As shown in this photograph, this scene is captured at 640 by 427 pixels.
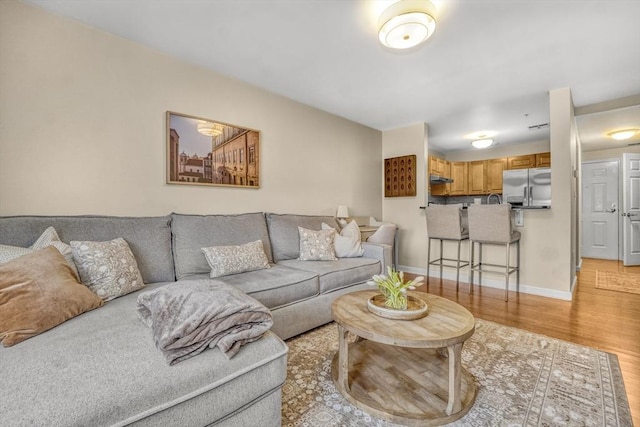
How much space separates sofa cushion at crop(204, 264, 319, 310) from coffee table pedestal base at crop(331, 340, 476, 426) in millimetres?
545

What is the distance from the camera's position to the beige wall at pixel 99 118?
1939 millimetres

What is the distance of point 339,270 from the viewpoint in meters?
2.58

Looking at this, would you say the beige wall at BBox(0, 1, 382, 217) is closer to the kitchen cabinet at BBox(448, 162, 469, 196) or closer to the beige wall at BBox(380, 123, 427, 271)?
the beige wall at BBox(380, 123, 427, 271)

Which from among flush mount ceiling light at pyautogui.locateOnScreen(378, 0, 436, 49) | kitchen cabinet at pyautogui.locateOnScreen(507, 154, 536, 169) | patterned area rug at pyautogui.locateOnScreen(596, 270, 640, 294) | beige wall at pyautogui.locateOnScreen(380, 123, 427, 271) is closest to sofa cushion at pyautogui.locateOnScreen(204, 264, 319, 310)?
flush mount ceiling light at pyautogui.locateOnScreen(378, 0, 436, 49)

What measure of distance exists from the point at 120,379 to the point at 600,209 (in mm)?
7983

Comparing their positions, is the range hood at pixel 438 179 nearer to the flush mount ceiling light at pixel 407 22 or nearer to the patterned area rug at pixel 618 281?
the patterned area rug at pixel 618 281

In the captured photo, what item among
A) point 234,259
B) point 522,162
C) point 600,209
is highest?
point 522,162

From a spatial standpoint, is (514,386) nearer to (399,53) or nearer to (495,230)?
(495,230)

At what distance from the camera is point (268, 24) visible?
85.0 inches

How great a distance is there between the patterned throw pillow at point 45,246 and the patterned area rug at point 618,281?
18.3 ft

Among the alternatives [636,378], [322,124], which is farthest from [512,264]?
[322,124]

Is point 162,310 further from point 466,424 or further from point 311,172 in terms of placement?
point 311,172

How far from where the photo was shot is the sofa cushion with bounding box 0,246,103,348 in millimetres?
1138

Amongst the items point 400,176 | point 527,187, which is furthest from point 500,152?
point 400,176
